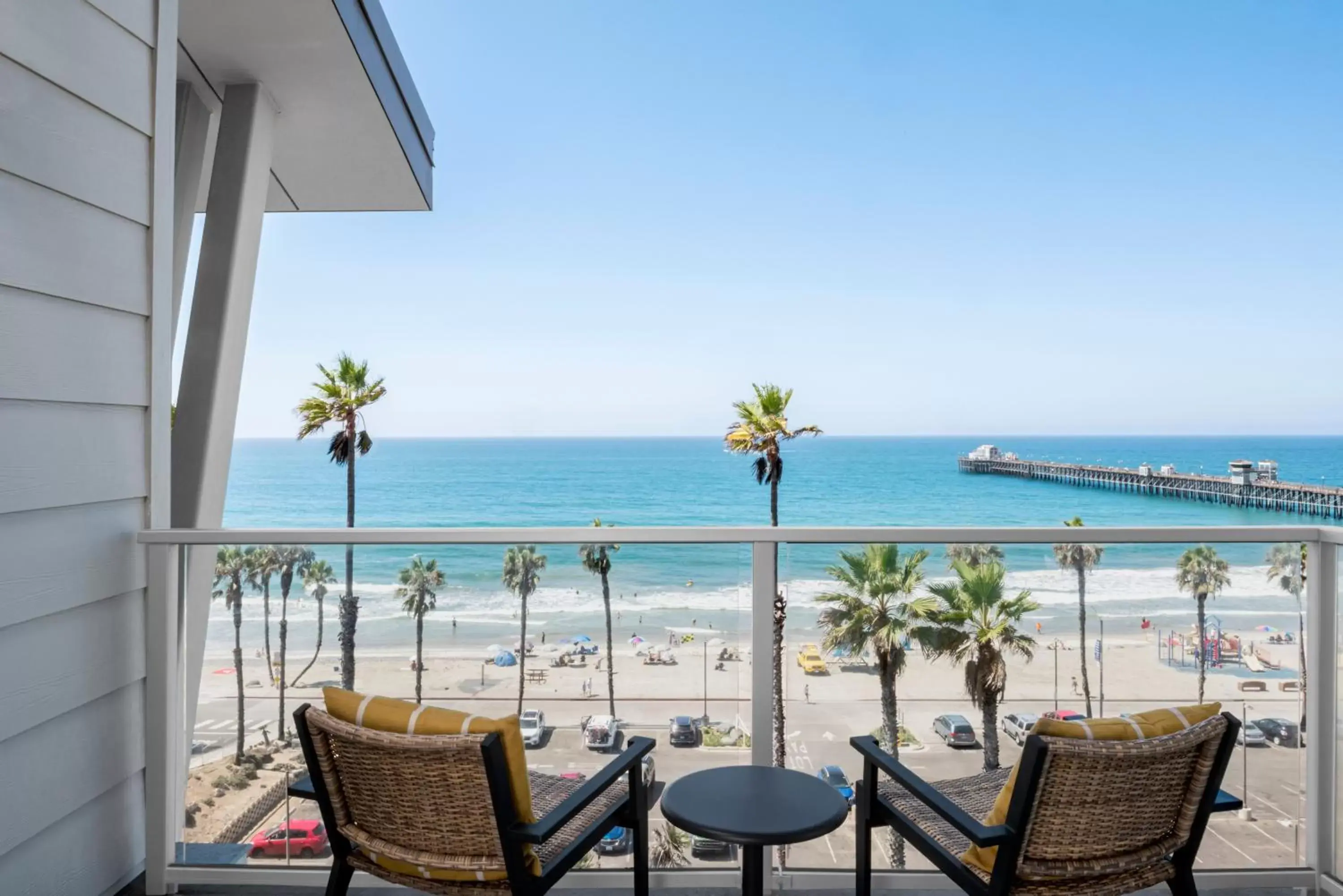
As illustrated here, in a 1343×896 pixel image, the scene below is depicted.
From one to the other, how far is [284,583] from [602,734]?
3.35ft

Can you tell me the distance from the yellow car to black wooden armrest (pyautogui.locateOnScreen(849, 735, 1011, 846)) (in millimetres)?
459

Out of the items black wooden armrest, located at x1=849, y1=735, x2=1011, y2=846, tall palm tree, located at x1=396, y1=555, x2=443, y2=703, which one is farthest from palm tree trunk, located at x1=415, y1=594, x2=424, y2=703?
black wooden armrest, located at x1=849, y1=735, x2=1011, y2=846

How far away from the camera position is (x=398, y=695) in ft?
8.24

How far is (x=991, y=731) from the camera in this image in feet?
8.14

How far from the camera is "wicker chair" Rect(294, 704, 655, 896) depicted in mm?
1676

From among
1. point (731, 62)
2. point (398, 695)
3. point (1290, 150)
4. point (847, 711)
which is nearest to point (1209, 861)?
point (847, 711)

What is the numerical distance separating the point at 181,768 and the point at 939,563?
2296 mm

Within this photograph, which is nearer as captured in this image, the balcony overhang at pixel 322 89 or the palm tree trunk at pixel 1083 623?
the palm tree trunk at pixel 1083 623

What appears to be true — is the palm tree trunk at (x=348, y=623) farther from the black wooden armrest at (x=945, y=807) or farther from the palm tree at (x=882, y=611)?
the black wooden armrest at (x=945, y=807)

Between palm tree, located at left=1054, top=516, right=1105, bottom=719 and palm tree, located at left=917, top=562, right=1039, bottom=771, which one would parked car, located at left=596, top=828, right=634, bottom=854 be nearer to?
palm tree, located at left=917, top=562, right=1039, bottom=771

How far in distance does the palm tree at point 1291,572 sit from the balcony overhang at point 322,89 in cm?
372

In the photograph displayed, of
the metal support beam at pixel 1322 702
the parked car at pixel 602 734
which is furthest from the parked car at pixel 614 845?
the metal support beam at pixel 1322 702

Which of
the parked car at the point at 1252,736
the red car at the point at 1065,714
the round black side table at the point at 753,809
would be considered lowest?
the parked car at the point at 1252,736

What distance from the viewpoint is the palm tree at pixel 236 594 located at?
252cm
